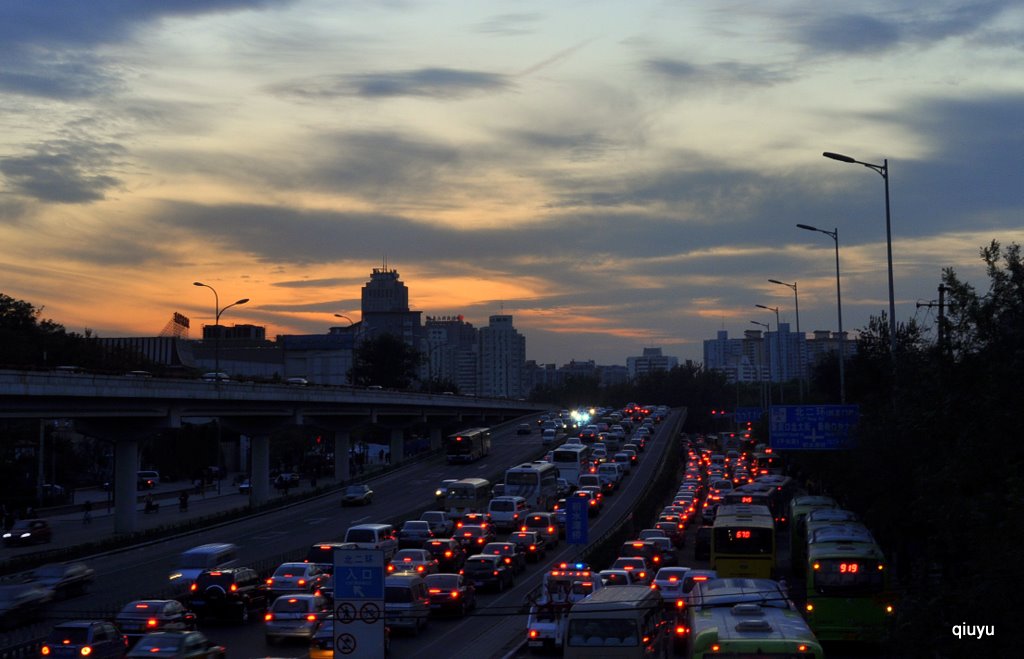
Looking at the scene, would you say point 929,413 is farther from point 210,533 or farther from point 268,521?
point 268,521

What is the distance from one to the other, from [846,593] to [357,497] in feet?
166

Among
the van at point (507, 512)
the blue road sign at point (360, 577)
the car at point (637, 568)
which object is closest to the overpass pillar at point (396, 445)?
the van at point (507, 512)

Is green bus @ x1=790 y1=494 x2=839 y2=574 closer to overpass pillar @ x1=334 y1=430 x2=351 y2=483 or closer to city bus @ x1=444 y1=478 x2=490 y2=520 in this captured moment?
city bus @ x1=444 y1=478 x2=490 y2=520

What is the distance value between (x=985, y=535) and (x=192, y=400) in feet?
189

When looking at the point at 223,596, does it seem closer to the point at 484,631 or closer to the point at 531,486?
the point at 484,631

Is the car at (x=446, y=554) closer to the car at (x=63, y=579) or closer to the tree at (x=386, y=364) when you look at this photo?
the car at (x=63, y=579)

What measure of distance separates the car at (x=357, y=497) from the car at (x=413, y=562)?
31.3 meters

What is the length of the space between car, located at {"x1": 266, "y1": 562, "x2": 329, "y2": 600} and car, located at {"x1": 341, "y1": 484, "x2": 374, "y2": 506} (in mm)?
37237

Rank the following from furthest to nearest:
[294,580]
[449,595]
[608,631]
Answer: [294,580]
[449,595]
[608,631]

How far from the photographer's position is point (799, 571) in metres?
44.1

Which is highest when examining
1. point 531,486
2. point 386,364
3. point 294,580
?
point 386,364

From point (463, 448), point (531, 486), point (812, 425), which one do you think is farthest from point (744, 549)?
point (463, 448)

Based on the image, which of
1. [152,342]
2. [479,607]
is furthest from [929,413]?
[152,342]

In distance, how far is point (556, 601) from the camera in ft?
106
